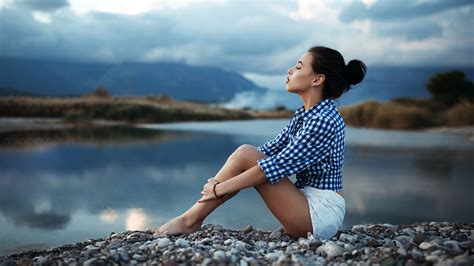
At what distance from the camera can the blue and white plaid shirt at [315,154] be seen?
2557 millimetres

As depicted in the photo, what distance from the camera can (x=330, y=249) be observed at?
235cm

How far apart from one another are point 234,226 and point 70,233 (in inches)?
52.4

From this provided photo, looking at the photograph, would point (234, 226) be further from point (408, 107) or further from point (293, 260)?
point (408, 107)

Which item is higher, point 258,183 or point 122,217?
point 258,183

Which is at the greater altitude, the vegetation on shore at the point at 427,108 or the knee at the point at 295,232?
the vegetation on shore at the point at 427,108

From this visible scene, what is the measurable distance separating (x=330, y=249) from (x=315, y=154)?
0.53m

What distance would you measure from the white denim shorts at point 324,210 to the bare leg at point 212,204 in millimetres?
402

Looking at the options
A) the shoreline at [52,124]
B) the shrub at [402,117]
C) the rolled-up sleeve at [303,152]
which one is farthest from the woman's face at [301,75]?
the shrub at [402,117]

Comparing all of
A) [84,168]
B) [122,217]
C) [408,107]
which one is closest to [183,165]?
[84,168]

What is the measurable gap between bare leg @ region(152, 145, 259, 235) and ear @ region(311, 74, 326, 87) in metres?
0.53

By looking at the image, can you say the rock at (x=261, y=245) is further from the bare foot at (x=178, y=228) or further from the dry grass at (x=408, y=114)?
the dry grass at (x=408, y=114)

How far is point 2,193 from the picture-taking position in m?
5.51

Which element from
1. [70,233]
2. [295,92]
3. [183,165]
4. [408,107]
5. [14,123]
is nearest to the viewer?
[295,92]

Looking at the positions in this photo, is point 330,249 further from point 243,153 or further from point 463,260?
point 243,153
